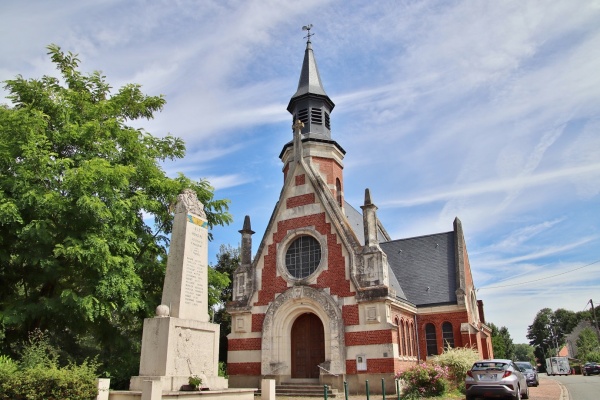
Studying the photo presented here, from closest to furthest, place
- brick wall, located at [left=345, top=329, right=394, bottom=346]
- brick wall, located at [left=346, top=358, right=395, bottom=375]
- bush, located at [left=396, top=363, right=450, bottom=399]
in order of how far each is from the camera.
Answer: bush, located at [left=396, top=363, right=450, bottom=399] < brick wall, located at [left=346, top=358, right=395, bottom=375] < brick wall, located at [left=345, top=329, right=394, bottom=346]

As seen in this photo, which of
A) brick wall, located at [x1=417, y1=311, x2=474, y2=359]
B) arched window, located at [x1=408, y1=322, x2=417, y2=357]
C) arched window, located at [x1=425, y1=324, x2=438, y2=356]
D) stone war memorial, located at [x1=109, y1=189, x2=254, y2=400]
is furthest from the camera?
arched window, located at [x1=425, y1=324, x2=438, y2=356]

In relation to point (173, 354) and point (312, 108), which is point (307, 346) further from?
point (312, 108)

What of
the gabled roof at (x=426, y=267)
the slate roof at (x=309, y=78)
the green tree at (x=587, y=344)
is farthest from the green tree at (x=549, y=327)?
the slate roof at (x=309, y=78)

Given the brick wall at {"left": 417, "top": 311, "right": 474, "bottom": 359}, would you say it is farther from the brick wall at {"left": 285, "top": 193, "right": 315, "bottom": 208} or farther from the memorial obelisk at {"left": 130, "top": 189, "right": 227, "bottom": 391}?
the memorial obelisk at {"left": 130, "top": 189, "right": 227, "bottom": 391}

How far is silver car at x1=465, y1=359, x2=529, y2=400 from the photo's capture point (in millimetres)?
14188

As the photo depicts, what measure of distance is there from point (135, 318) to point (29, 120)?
8.91 metres

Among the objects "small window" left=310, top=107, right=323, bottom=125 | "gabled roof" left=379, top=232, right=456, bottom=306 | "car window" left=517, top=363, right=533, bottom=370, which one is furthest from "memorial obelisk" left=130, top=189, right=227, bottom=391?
"car window" left=517, top=363, right=533, bottom=370

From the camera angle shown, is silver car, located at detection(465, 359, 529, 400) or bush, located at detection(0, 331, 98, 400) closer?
bush, located at detection(0, 331, 98, 400)

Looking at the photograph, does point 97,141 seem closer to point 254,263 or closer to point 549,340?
point 254,263

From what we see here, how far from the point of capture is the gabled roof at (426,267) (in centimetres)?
2697

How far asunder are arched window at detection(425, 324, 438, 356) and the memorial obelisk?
16.1 m

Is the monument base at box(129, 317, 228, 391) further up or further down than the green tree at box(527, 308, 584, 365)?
further down

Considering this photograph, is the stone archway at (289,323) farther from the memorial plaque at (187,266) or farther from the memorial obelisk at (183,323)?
the memorial plaque at (187,266)

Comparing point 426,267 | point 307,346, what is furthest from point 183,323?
point 426,267
